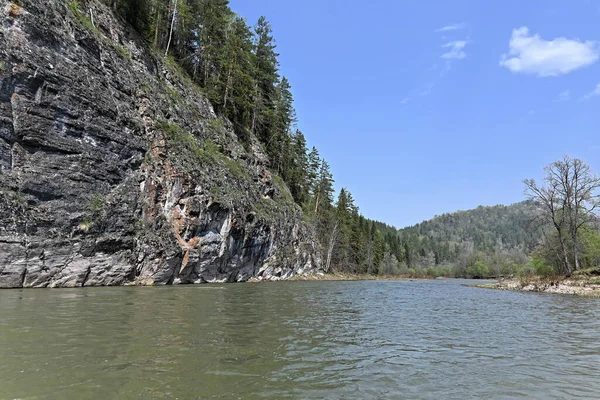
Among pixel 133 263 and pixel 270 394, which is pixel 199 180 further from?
pixel 270 394

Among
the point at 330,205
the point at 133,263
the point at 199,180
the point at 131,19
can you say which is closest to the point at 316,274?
the point at 330,205

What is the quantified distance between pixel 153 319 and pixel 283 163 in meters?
60.3

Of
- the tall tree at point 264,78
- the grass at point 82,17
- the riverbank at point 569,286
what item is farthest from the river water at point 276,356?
the tall tree at point 264,78

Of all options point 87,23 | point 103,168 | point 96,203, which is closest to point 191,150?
point 103,168

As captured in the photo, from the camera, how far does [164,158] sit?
3020 cm

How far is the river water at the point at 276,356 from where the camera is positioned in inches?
→ 226

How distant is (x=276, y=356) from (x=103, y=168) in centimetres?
2263

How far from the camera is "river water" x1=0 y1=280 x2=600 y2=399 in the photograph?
5.73 metres

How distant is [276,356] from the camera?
25.5 ft

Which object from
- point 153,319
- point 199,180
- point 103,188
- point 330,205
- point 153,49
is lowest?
point 153,319

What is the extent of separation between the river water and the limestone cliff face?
9.55 meters

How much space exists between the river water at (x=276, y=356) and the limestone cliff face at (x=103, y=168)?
955cm

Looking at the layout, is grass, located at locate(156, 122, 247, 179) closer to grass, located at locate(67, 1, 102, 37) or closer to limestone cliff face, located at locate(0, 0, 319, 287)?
limestone cliff face, located at locate(0, 0, 319, 287)

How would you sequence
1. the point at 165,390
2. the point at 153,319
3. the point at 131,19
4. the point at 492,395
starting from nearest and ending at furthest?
the point at 165,390 → the point at 492,395 → the point at 153,319 → the point at 131,19
